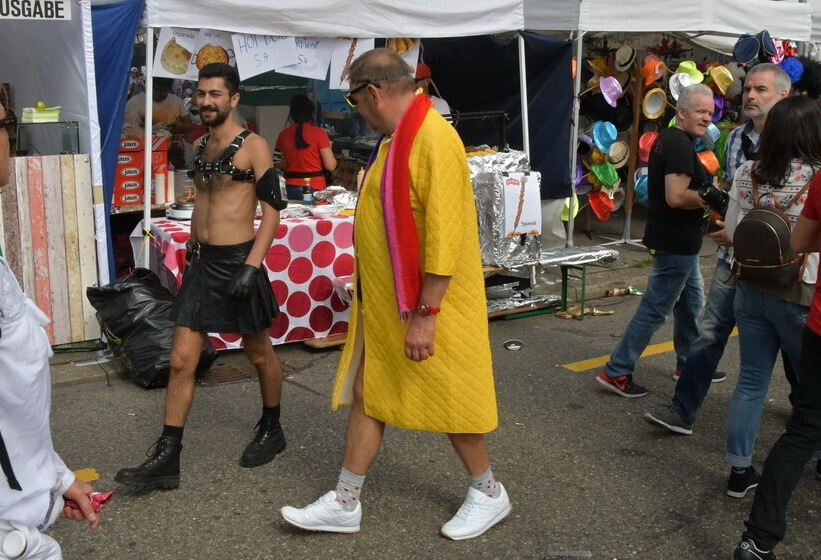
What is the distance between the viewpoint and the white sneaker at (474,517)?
345cm

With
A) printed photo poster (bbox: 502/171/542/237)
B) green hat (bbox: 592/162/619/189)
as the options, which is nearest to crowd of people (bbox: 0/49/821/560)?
printed photo poster (bbox: 502/171/542/237)

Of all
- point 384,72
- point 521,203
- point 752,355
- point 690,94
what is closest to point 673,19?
point 521,203

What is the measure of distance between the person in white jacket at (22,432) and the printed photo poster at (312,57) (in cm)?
481

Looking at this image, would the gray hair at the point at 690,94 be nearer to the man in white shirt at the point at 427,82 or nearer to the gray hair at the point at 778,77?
the gray hair at the point at 778,77

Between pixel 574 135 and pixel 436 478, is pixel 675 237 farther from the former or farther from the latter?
pixel 574 135

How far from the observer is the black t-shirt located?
4.54 m

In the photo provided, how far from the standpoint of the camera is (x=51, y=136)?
19.5 feet

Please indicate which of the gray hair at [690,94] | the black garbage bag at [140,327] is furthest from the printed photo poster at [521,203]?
the black garbage bag at [140,327]

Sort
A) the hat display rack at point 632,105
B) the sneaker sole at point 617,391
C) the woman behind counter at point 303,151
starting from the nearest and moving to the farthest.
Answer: the sneaker sole at point 617,391 < the woman behind counter at point 303,151 < the hat display rack at point 632,105

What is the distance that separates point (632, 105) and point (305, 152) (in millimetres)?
3640

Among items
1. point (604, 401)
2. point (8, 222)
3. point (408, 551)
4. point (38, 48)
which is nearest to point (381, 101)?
point (408, 551)

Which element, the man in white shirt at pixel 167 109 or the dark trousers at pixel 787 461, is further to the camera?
the man in white shirt at pixel 167 109

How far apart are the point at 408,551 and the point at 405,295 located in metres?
0.98

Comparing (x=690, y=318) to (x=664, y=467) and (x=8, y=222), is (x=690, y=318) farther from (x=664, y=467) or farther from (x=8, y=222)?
(x=8, y=222)
